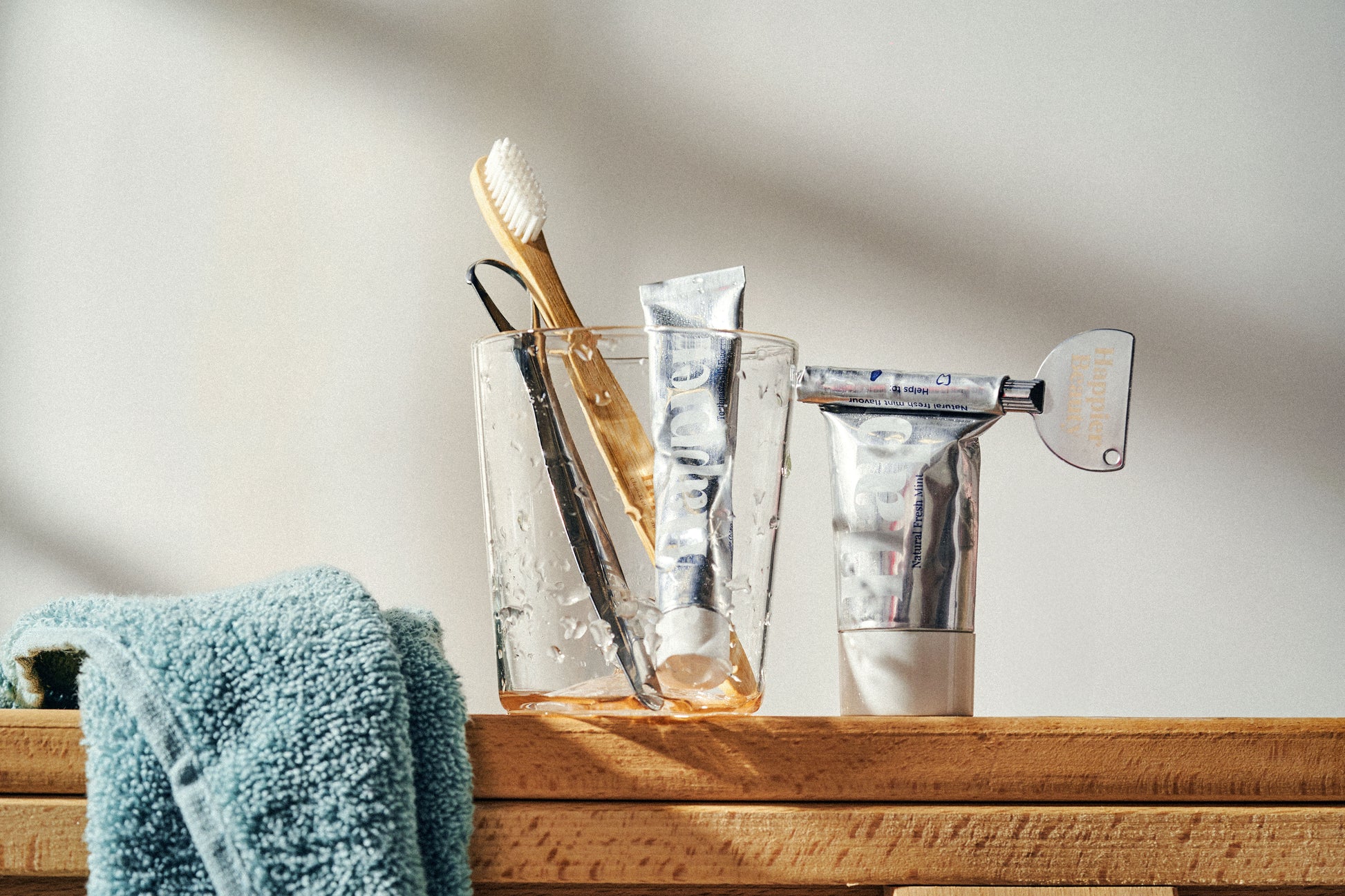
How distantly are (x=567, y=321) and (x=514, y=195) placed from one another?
52mm

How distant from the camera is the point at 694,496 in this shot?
38 centimetres

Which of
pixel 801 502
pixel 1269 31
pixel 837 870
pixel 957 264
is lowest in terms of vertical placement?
pixel 837 870

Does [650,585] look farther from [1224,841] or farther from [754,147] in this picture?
[754,147]

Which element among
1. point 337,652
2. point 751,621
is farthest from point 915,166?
point 337,652

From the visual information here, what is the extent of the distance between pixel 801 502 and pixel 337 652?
31cm

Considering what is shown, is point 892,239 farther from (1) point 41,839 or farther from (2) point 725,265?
(1) point 41,839

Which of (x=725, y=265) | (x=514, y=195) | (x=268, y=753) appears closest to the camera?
(x=268, y=753)

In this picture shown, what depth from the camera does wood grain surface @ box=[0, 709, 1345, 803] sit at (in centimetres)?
34

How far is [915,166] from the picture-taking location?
0.58m

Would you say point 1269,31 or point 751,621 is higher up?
point 1269,31

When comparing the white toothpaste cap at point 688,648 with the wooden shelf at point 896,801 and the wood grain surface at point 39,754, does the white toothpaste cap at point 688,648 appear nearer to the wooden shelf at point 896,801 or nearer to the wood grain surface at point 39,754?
the wooden shelf at point 896,801

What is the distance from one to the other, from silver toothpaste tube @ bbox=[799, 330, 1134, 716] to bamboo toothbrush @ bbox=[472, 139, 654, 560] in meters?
0.07

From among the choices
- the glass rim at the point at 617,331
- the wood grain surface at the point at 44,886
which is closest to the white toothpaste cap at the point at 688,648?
the glass rim at the point at 617,331

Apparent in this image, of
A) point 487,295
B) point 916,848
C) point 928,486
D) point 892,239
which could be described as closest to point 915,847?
point 916,848
